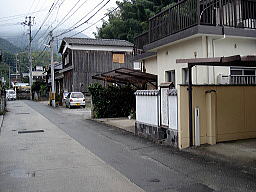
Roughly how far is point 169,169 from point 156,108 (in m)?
3.82

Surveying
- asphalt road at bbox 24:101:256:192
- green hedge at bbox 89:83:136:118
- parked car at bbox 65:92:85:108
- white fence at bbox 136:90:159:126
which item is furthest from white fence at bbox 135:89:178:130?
parked car at bbox 65:92:85:108

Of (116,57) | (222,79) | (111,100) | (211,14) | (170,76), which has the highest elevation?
(116,57)

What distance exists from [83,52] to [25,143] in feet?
89.9

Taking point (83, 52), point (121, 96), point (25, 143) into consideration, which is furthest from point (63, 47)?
point (25, 143)

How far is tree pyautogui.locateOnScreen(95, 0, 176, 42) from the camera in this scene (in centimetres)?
3756

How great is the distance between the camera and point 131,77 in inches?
659

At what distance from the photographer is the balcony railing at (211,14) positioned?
1147 cm

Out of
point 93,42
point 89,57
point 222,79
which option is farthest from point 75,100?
point 222,79

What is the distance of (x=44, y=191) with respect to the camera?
5613 millimetres

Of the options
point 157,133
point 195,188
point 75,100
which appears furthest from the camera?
A: point 75,100

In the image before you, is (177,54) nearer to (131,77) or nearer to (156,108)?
(156,108)

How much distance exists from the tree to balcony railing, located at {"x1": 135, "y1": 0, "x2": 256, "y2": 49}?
2219 cm

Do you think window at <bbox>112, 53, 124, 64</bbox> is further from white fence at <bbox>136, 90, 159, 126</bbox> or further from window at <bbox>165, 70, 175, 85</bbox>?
white fence at <bbox>136, 90, 159, 126</bbox>

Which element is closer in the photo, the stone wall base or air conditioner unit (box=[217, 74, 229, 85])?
the stone wall base
